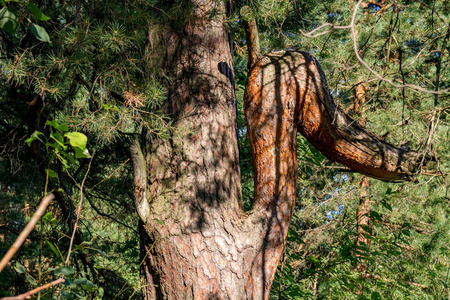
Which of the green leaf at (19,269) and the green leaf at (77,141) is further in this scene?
the green leaf at (19,269)

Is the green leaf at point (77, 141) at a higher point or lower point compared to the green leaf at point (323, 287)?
higher

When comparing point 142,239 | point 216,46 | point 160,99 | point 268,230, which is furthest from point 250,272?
point 216,46

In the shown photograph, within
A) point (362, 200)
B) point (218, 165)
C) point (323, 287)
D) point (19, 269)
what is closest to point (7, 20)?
point (19, 269)

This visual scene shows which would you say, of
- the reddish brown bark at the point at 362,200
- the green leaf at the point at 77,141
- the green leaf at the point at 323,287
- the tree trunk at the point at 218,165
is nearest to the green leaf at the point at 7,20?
the green leaf at the point at 77,141

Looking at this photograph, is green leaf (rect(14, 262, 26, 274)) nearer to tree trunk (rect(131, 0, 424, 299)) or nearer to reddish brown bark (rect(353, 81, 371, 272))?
tree trunk (rect(131, 0, 424, 299))

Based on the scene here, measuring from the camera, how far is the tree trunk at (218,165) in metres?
1.83

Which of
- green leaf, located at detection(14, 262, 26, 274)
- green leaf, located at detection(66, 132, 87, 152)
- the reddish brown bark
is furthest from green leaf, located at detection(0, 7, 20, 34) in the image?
the reddish brown bark

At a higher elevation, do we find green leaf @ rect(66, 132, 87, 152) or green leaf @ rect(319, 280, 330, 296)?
green leaf @ rect(66, 132, 87, 152)

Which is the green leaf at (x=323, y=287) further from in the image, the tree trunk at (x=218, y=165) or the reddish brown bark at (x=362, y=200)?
the tree trunk at (x=218, y=165)

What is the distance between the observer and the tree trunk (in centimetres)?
183

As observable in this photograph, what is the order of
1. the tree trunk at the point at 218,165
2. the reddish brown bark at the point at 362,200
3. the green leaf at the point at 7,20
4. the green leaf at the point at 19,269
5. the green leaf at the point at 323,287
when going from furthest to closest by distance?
1. the reddish brown bark at the point at 362,200
2. the green leaf at the point at 323,287
3. the tree trunk at the point at 218,165
4. the green leaf at the point at 19,269
5. the green leaf at the point at 7,20

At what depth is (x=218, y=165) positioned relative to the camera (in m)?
2.02

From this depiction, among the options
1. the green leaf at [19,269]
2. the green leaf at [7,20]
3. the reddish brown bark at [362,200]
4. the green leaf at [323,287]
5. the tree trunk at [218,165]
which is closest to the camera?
the green leaf at [7,20]

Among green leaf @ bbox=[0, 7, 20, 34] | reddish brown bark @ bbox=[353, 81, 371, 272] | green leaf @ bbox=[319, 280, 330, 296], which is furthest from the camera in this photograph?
reddish brown bark @ bbox=[353, 81, 371, 272]
